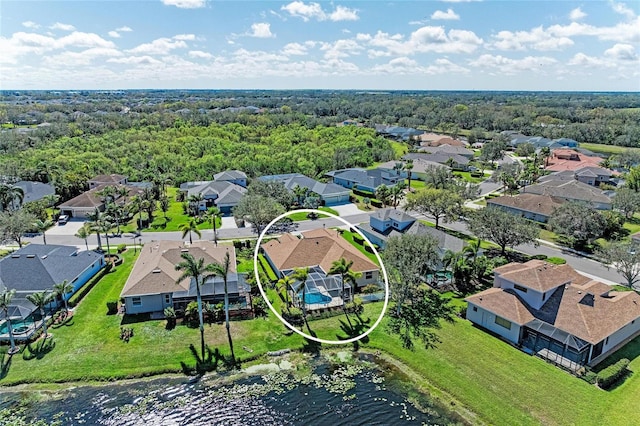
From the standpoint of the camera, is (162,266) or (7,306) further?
(162,266)

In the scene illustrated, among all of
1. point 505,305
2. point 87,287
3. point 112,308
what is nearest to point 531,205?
point 505,305

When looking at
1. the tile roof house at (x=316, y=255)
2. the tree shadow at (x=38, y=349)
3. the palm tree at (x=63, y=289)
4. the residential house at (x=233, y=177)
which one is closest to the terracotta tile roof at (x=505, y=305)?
the tile roof house at (x=316, y=255)

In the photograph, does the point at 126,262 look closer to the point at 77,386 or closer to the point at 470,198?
the point at 77,386

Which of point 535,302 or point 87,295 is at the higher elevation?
point 535,302

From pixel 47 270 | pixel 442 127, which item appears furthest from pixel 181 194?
pixel 442 127

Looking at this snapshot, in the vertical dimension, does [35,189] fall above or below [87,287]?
above

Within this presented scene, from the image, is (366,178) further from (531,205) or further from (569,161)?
(569,161)

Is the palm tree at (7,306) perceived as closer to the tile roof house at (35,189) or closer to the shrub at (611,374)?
the shrub at (611,374)
